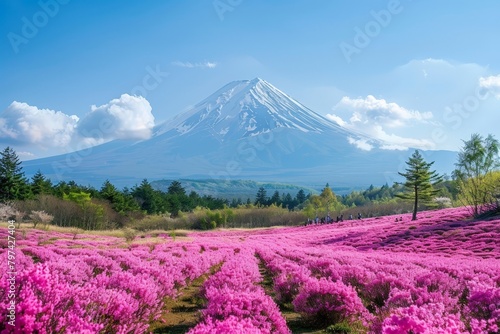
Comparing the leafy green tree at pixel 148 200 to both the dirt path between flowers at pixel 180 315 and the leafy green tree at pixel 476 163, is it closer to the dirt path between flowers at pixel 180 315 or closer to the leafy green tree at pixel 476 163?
the leafy green tree at pixel 476 163

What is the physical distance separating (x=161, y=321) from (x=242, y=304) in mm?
3008

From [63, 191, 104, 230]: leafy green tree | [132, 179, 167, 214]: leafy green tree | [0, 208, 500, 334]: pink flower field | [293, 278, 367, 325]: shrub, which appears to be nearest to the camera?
[0, 208, 500, 334]: pink flower field

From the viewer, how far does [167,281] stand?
9250mm

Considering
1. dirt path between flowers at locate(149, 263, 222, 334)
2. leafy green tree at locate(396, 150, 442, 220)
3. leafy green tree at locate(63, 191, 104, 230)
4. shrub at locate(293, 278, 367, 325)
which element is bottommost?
leafy green tree at locate(63, 191, 104, 230)

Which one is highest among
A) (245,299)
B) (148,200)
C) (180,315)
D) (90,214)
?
(245,299)

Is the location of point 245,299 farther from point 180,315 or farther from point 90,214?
point 90,214

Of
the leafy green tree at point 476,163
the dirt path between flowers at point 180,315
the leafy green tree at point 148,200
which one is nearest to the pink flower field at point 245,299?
the dirt path between flowers at point 180,315

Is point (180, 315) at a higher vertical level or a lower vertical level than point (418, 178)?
lower

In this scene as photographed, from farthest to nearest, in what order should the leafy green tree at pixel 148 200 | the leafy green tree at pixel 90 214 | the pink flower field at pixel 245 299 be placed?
the leafy green tree at pixel 148 200
the leafy green tree at pixel 90 214
the pink flower field at pixel 245 299

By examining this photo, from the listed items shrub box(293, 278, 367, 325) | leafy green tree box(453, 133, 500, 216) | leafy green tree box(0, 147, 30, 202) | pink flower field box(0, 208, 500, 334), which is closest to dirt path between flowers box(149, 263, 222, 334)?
pink flower field box(0, 208, 500, 334)

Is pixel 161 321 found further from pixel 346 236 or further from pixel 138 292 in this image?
pixel 346 236

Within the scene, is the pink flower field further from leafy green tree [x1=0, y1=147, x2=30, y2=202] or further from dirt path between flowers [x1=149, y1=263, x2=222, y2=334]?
leafy green tree [x1=0, y1=147, x2=30, y2=202]

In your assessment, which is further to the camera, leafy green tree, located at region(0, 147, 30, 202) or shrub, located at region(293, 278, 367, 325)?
leafy green tree, located at region(0, 147, 30, 202)

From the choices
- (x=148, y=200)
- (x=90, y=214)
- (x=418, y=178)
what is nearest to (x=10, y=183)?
(x=90, y=214)
